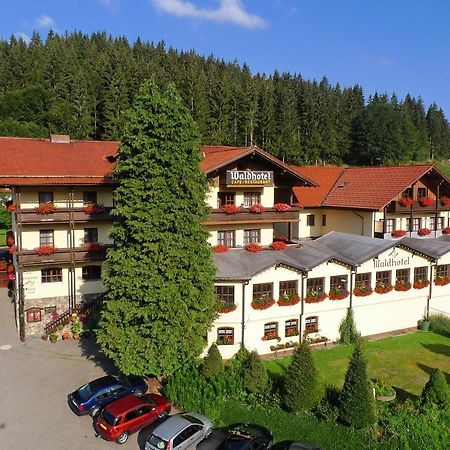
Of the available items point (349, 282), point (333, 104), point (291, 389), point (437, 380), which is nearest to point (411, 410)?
point (437, 380)

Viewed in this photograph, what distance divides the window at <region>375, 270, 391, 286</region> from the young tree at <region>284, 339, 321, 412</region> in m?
12.8

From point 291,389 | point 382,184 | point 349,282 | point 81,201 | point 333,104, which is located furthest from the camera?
point 333,104

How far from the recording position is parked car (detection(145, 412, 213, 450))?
15.7 metres

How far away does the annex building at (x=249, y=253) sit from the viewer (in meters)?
25.4

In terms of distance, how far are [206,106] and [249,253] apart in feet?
199

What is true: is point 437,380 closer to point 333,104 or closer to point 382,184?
point 382,184

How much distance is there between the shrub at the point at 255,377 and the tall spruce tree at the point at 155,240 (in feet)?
9.59

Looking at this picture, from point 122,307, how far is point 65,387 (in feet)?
17.4

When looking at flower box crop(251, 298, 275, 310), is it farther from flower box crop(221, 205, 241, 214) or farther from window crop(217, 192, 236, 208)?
window crop(217, 192, 236, 208)

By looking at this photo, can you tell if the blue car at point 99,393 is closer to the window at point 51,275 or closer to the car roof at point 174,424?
the car roof at point 174,424

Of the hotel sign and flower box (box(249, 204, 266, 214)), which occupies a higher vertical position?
the hotel sign

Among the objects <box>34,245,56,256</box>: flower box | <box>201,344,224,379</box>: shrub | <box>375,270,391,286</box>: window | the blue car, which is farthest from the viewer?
<box>375,270,391,286</box>: window

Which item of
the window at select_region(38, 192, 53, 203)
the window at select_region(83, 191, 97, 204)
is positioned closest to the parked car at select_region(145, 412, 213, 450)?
the window at select_region(83, 191, 97, 204)

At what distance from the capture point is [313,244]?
31500mm
